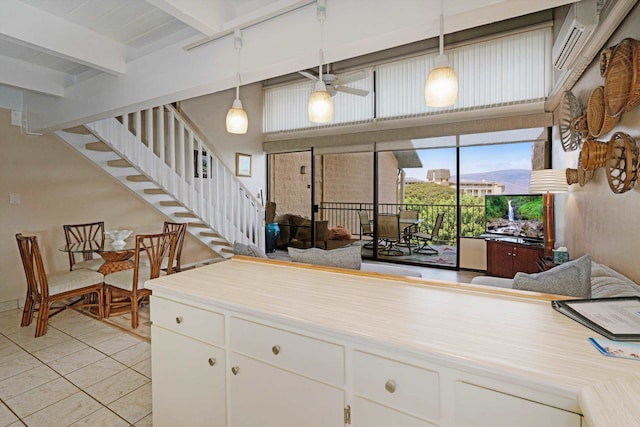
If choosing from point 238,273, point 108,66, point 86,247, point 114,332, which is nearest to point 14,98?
point 86,247

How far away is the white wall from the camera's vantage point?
200cm

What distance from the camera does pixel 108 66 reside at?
2.47 m

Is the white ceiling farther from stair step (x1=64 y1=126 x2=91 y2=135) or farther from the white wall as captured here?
the white wall

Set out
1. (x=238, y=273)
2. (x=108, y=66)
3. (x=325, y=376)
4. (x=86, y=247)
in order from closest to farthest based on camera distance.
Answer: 1. (x=325, y=376)
2. (x=238, y=273)
3. (x=108, y=66)
4. (x=86, y=247)

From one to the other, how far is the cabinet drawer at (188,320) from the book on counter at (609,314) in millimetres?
1360

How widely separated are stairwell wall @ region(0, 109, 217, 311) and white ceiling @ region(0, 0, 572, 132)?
126cm

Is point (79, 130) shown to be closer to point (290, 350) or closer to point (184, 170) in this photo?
point (184, 170)

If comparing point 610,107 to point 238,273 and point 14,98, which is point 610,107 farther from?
point 14,98

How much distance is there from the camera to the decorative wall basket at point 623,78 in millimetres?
1756

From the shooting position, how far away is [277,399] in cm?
127

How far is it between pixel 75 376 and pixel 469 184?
18.0 ft

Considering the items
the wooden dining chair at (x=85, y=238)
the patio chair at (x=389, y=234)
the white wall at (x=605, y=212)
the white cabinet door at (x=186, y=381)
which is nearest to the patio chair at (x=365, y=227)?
the patio chair at (x=389, y=234)

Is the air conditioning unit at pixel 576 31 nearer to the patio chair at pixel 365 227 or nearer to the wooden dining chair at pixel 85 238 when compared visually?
the patio chair at pixel 365 227

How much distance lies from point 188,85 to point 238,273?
133 centimetres
